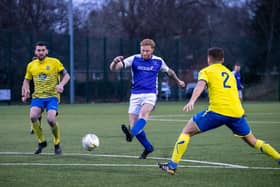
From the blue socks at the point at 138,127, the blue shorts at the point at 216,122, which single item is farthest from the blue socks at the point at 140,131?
the blue shorts at the point at 216,122

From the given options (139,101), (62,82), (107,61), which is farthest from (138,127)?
(107,61)

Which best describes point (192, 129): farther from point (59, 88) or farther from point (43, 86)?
point (43, 86)

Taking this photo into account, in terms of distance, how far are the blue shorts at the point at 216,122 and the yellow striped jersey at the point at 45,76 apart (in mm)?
4311

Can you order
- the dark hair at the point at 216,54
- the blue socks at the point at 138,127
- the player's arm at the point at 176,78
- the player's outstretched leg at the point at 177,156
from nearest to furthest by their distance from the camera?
1. the player's outstretched leg at the point at 177,156
2. the dark hair at the point at 216,54
3. the blue socks at the point at 138,127
4. the player's arm at the point at 176,78

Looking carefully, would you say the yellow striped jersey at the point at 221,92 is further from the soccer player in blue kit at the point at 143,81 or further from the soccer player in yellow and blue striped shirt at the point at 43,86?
the soccer player in yellow and blue striped shirt at the point at 43,86

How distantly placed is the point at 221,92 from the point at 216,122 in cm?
41

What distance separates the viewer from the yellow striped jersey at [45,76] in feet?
42.7

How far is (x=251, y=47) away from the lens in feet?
148

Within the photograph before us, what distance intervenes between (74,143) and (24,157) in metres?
3.03

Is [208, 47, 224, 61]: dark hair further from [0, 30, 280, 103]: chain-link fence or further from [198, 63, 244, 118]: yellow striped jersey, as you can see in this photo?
[0, 30, 280, 103]: chain-link fence

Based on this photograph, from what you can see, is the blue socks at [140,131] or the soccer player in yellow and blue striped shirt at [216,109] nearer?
the soccer player in yellow and blue striped shirt at [216,109]

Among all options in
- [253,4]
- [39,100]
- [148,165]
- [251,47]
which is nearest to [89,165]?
[148,165]

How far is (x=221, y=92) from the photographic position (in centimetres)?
942

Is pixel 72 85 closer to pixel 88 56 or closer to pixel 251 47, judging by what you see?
pixel 88 56
